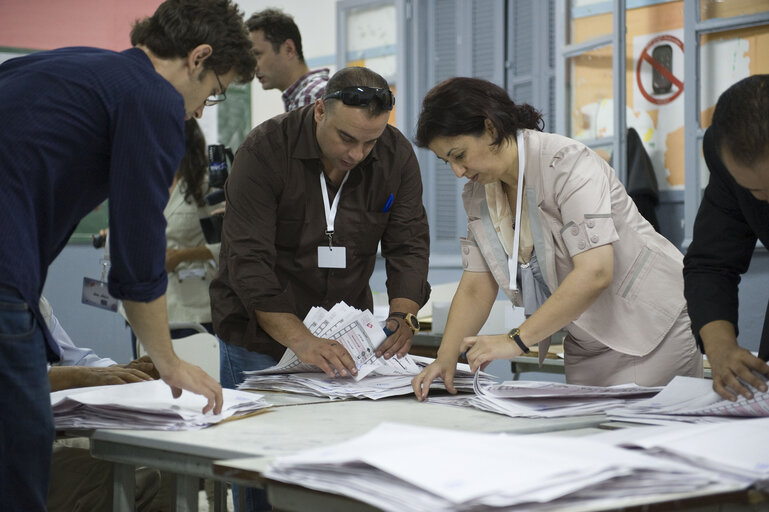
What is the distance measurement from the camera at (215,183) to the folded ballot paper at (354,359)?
1417 mm

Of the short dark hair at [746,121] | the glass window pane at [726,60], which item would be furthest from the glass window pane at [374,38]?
the short dark hair at [746,121]

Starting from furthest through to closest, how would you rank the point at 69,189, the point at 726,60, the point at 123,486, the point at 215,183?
the point at 726,60, the point at 215,183, the point at 123,486, the point at 69,189

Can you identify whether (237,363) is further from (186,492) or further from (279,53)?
(279,53)

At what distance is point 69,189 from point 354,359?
0.80 metres

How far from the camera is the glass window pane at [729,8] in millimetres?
3855

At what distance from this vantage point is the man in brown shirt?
1957 millimetres

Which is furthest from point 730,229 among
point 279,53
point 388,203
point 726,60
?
point 726,60

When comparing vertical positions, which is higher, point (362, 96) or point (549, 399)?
point (362, 96)

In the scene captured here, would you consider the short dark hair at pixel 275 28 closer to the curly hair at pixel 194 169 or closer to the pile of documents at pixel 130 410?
the curly hair at pixel 194 169

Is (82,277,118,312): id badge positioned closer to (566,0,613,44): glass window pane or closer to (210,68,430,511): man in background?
(210,68,430,511): man in background

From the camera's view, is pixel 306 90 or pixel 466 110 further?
pixel 306 90

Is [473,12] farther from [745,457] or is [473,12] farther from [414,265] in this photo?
[745,457]

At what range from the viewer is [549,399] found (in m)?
1.56

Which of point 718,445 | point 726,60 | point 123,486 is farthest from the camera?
point 726,60
